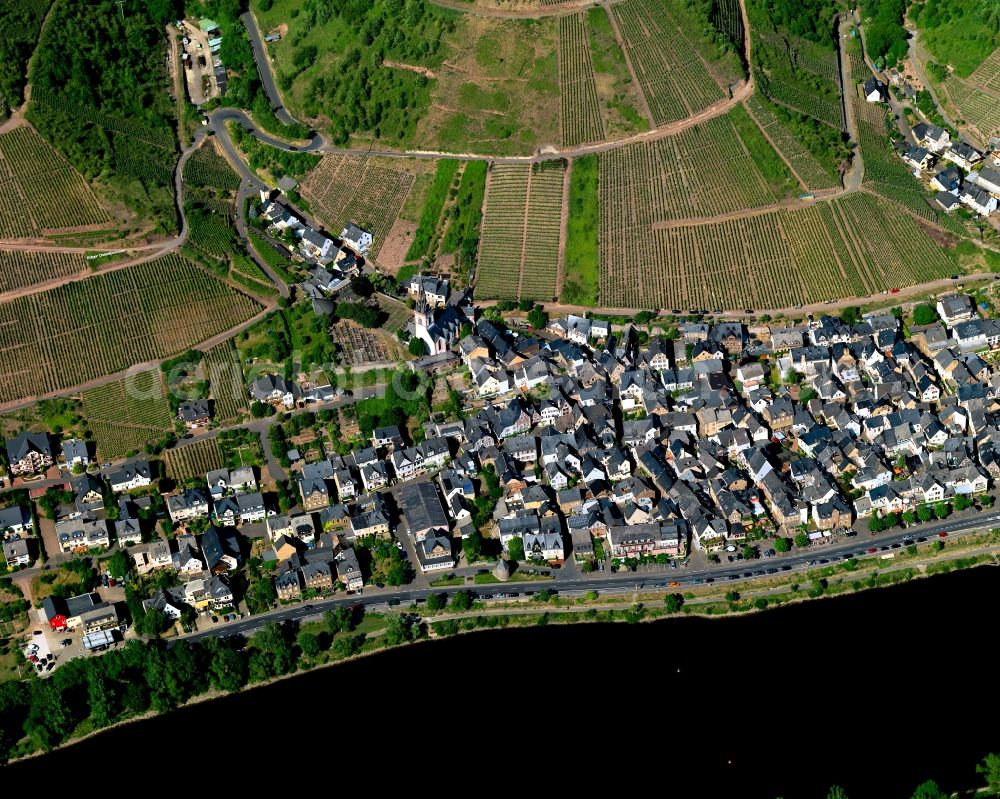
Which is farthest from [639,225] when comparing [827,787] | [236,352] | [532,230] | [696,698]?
[827,787]

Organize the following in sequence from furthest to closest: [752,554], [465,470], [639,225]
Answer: [639,225] < [465,470] < [752,554]

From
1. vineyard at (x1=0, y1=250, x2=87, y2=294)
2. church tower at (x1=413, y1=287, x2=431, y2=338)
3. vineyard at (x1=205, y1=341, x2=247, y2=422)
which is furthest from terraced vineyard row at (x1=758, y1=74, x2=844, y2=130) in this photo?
vineyard at (x1=0, y1=250, x2=87, y2=294)

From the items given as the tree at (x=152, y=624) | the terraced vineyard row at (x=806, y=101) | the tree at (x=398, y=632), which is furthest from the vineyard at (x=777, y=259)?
the tree at (x=152, y=624)

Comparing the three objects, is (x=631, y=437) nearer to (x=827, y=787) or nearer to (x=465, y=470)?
(x=465, y=470)

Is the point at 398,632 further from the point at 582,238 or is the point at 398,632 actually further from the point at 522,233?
the point at 582,238

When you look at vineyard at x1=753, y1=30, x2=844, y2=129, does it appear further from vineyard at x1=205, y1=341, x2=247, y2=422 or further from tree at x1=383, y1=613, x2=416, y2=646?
tree at x1=383, y1=613, x2=416, y2=646

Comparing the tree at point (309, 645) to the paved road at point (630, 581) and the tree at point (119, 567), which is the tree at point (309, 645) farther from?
the tree at point (119, 567)

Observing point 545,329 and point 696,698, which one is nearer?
point 696,698
